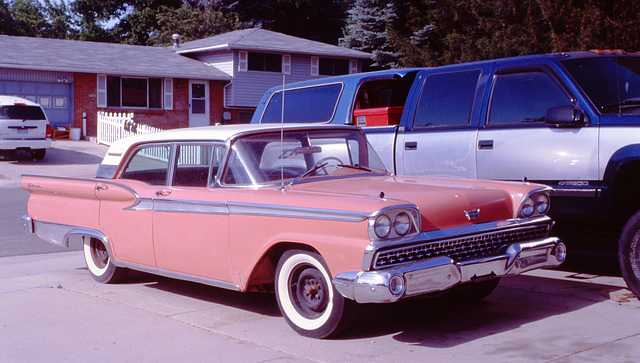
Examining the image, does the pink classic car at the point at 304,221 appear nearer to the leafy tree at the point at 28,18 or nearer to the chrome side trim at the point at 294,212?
the chrome side trim at the point at 294,212

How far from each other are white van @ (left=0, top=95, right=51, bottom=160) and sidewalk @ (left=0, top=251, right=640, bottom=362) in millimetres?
15882

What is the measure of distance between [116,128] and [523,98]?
22.5m

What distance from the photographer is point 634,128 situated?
625 centimetres

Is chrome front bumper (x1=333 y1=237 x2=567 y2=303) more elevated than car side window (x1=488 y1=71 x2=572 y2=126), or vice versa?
car side window (x1=488 y1=71 x2=572 y2=126)

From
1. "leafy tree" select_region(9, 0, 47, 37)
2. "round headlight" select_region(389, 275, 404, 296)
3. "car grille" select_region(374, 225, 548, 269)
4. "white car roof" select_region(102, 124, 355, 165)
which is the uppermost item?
"leafy tree" select_region(9, 0, 47, 37)

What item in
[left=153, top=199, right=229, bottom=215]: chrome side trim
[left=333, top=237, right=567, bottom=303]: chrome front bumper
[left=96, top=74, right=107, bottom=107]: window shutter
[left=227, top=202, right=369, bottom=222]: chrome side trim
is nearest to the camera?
[left=333, top=237, right=567, bottom=303]: chrome front bumper

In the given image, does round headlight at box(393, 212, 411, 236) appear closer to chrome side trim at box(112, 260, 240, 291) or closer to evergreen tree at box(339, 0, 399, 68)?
chrome side trim at box(112, 260, 240, 291)

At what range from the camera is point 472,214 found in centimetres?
523

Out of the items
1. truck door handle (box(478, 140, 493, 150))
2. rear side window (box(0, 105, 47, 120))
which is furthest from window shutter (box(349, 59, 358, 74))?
truck door handle (box(478, 140, 493, 150))

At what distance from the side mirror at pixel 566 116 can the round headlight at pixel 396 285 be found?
112 inches

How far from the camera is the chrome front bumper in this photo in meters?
4.55

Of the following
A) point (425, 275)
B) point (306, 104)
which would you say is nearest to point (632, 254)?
point (425, 275)

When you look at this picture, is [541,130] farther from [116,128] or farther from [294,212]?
[116,128]

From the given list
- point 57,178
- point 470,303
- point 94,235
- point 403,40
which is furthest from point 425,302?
Answer: point 403,40
